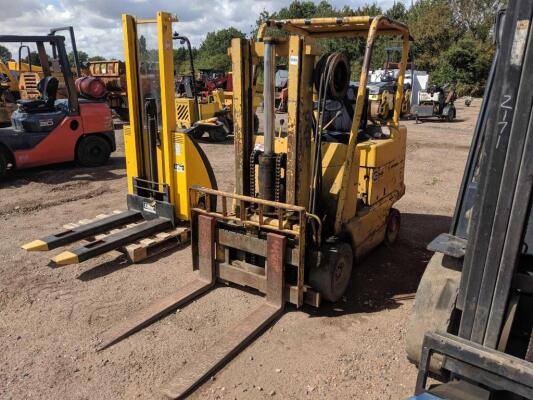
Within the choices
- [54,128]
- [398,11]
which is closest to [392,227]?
[54,128]

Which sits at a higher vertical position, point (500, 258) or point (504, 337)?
point (500, 258)

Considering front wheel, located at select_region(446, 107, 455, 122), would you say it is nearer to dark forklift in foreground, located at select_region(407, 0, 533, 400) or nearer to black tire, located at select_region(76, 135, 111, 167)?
black tire, located at select_region(76, 135, 111, 167)

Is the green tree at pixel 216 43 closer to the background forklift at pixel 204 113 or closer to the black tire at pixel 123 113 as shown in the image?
the black tire at pixel 123 113

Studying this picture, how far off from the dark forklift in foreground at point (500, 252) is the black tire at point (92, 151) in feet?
30.6

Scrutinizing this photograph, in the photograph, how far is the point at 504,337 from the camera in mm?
2455

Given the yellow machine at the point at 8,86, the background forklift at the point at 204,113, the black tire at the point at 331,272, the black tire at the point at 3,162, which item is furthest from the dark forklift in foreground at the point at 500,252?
the yellow machine at the point at 8,86

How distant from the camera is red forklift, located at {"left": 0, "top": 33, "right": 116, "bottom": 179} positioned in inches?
358

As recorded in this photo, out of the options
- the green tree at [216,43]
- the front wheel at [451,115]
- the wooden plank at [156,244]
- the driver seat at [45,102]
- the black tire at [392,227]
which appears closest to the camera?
the wooden plank at [156,244]

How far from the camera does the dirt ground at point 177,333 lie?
3357 mm

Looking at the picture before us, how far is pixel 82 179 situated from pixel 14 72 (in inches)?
419

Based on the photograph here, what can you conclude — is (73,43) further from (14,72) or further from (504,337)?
(504,337)

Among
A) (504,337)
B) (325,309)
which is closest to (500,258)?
(504,337)

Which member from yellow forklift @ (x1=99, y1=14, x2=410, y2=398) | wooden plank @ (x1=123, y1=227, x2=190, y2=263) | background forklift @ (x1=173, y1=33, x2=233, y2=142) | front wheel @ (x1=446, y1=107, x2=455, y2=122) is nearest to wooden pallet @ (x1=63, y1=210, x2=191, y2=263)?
wooden plank @ (x1=123, y1=227, x2=190, y2=263)

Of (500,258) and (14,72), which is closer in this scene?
(500,258)
